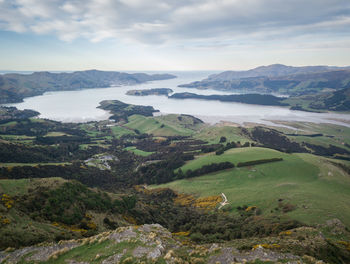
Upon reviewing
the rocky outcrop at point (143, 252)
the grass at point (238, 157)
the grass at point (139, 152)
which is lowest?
the grass at point (139, 152)

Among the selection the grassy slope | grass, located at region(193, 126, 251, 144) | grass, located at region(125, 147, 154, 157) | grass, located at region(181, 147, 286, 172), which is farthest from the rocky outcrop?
grass, located at region(193, 126, 251, 144)

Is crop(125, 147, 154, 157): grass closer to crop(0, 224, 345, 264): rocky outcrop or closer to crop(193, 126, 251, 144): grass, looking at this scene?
Answer: crop(193, 126, 251, 144): grass

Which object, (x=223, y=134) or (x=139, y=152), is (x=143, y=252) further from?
(x=223, y=134)

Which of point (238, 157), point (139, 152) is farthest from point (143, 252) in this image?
point (139, 152)

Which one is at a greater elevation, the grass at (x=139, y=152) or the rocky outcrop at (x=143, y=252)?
the rocky outcrop at (x=143, y=252)

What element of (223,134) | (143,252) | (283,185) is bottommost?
(223,134)

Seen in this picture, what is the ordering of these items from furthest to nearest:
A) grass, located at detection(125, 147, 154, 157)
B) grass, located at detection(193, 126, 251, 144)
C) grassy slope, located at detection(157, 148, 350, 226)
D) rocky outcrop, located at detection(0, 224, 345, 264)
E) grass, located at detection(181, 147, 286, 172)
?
grass, located at detection(193, 126, 251, 144) < grass, located at detection(125, 147, 154, 157) < grass, located at detection(181, 147, 286, 172) < grassy slope, located at detection(157, 148, 350, 226) < rocky outcrop, located at detection(0, 224, 345, 264)

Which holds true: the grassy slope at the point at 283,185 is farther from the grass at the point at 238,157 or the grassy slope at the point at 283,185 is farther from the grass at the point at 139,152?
the grass at the point at 139,152

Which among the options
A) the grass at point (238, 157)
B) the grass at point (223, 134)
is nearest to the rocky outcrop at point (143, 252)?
the grass at point (238, 157)

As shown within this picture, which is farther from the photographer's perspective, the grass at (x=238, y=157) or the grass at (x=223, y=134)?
the grass at (x=223, y=134)
